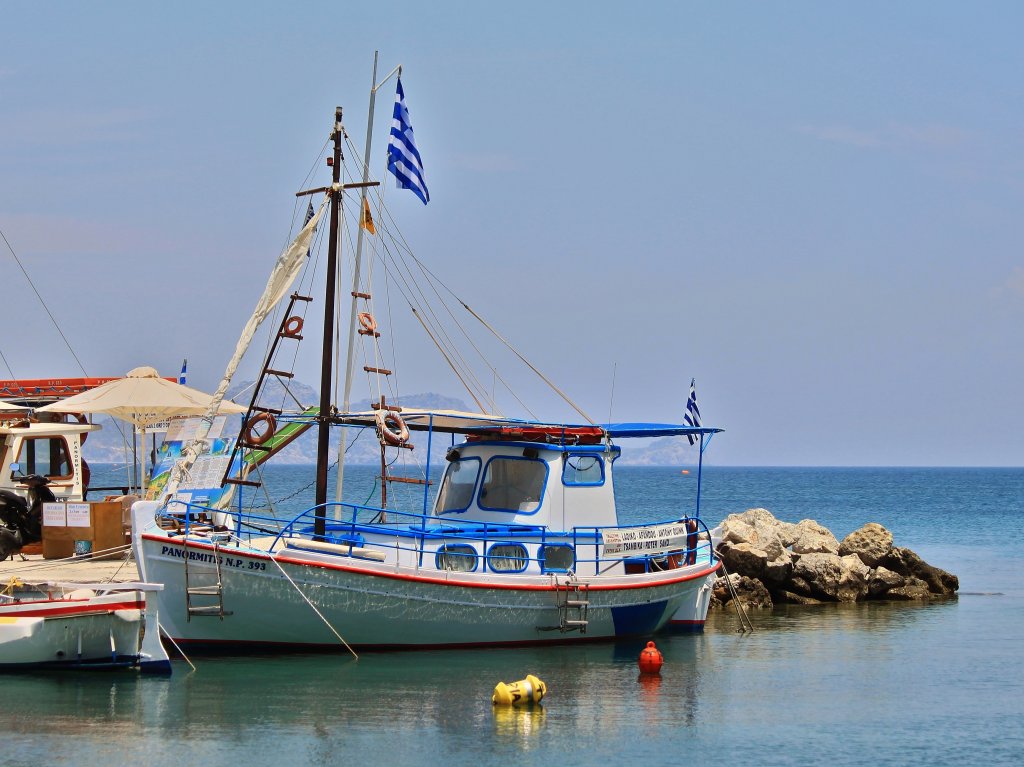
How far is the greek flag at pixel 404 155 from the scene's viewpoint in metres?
26.2

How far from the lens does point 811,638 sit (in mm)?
27234

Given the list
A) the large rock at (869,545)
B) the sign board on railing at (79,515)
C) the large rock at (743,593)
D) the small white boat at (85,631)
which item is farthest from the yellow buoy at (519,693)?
the large rock at (869,545)

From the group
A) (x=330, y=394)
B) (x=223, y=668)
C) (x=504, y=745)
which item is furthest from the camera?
(x=330, y=394)

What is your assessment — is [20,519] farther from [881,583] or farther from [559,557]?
[881,583]

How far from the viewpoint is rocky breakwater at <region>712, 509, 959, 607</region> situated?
33.2 meters

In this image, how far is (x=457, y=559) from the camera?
75.3 feet

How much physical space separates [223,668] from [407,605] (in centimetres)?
312

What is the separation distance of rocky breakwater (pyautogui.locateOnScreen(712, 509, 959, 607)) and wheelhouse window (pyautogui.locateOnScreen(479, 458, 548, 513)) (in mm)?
8463

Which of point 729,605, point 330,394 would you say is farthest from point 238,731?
point 729,605

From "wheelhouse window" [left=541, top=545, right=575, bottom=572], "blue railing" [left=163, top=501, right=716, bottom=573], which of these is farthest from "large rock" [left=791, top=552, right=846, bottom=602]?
"wheelhouse window" [left=541, top=545, right=575, bottom=572]

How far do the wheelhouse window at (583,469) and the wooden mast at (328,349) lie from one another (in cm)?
445

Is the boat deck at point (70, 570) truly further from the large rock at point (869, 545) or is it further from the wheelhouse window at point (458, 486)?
the large rock at point (869, 545)

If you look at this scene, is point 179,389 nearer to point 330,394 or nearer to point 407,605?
point 330,394

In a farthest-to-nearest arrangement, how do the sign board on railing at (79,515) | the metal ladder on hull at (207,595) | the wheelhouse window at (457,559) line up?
the sign board on railing at (79,515), the wheelhouse window at (457,559), the metal ladder on hull at (207,595)
